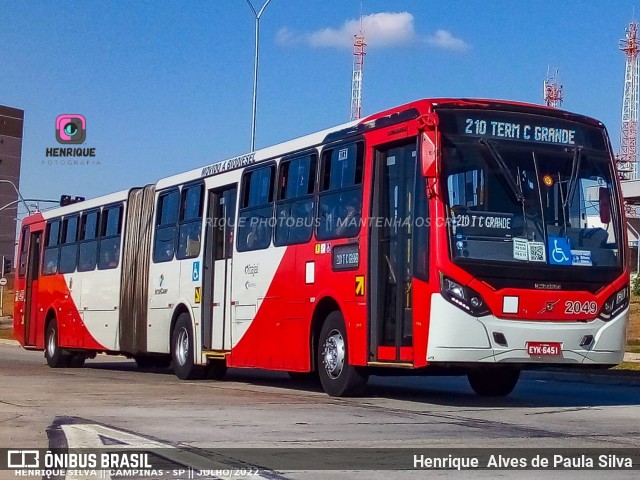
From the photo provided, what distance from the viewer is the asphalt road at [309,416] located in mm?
10031

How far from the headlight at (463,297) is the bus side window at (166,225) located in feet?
29.0

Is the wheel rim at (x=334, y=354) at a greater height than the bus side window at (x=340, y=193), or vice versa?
the bus side window at (x=340, y=193)

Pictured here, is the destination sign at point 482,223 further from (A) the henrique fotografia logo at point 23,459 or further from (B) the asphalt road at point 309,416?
(A) the henrique fotografia logo at point 23,459

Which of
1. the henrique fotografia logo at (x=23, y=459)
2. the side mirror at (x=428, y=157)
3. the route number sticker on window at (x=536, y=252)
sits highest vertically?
the side mirror at (x=428, y=157)

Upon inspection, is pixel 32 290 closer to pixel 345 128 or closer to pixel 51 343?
pixel 51 343

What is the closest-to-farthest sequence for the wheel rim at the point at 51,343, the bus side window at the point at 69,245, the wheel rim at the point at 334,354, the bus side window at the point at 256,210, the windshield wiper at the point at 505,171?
the windshield wiper at the point at 505,171
the wheel rim at the point at 334,354
the bus side window at the point at 256,210
the bus side window at the point at 69,245
the wheel rim at the point at 51,343

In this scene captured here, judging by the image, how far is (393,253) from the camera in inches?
553

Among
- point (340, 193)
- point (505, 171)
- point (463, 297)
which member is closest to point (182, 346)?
point (340, 193)

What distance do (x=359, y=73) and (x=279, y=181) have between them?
7728 cm

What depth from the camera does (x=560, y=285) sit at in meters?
13.4

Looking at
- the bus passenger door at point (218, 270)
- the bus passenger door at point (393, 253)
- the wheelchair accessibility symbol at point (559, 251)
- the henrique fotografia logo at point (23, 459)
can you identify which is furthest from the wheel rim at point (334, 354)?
the henrique fotografia logo at point (23, 459)

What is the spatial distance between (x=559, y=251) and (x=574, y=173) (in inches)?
42.1

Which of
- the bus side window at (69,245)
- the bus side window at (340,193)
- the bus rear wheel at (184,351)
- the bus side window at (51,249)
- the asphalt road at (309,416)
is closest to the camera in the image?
the asphalt road at (309,416)

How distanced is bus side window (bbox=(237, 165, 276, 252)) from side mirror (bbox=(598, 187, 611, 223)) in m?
5.10
